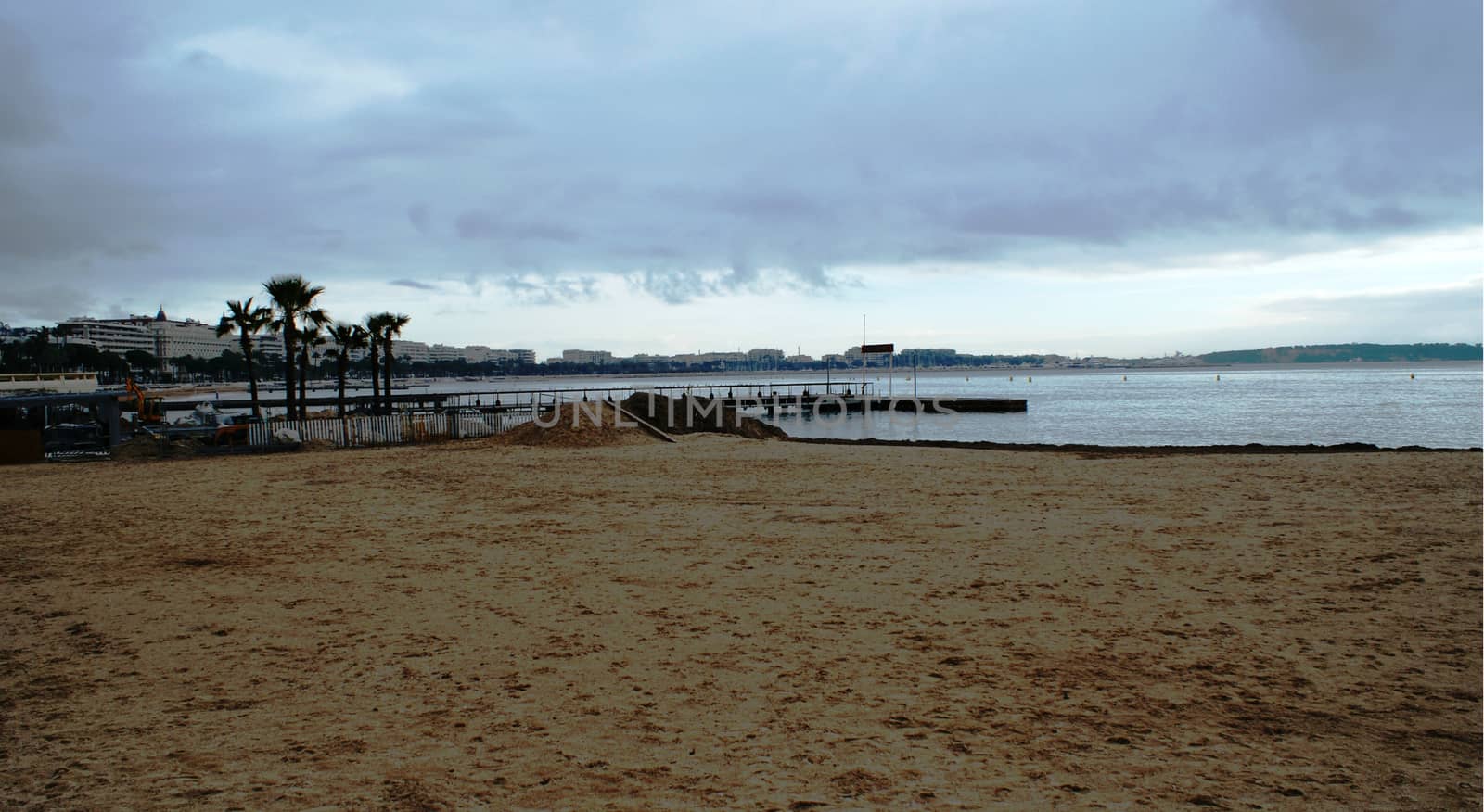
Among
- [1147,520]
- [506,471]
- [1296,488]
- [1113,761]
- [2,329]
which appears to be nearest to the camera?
[1113,761]

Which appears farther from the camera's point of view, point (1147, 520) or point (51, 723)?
point (1147, 520)

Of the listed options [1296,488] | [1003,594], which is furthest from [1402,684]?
[1296,488]

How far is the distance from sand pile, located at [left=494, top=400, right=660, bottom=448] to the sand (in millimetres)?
11656

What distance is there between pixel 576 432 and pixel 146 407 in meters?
18.5

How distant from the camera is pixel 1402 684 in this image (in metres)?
4.87

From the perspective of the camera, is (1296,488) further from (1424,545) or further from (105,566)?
(105,566)

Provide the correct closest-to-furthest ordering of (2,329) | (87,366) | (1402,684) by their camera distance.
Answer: (1402,684) → (87,366) → (2,329)

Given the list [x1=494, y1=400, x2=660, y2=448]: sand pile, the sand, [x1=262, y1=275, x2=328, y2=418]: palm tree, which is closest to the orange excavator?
[x1=262, y1=275, x2=328, y2=418]: palm tree

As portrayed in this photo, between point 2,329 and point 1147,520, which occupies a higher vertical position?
point 2,329

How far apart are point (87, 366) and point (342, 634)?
493 ft

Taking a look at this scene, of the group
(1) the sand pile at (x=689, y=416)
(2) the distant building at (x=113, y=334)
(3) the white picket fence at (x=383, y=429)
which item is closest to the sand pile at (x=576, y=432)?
(3) the white picket fence at (x=383, y=429)

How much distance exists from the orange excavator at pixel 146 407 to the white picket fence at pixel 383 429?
8.31 metres

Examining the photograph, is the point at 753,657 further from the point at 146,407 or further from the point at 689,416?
the point at 146,407

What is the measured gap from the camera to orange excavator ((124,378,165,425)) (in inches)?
Answer: 1174
